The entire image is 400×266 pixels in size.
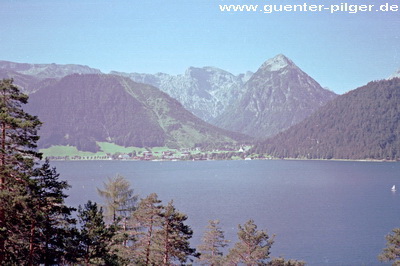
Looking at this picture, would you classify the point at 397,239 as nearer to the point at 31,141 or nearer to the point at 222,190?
the point at 31,141

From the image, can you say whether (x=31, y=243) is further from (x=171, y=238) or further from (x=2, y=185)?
(x=171, y=238)

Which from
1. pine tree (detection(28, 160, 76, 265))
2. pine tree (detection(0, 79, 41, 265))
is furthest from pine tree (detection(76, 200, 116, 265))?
pine tree (detection(0, 79, 41, 265))

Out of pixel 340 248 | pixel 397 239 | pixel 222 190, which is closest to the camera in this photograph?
pixel 397 239

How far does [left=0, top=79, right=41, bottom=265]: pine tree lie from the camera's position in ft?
69.8

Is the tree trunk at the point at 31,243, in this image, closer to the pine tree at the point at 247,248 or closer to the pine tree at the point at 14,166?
the pine tree at the point at 14,166

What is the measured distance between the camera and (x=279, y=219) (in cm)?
12094

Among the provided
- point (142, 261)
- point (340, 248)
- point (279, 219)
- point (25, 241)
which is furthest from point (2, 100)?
point (279, 219)

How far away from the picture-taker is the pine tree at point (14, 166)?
21.3m

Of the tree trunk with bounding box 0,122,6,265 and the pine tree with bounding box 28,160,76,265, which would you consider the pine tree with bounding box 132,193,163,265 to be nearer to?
the pine tree with bounding box 28,160,76,265

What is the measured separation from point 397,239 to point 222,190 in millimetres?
133908

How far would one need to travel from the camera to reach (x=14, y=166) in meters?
22.0

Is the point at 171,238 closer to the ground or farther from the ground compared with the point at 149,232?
closer to the ground

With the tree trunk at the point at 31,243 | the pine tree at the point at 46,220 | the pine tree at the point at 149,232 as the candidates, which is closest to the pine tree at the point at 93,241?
the pine tree at the point at 46,220

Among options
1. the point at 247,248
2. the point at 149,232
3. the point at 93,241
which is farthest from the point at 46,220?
the point at 247,248
